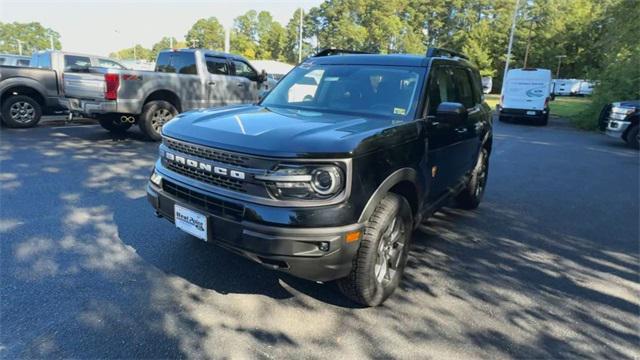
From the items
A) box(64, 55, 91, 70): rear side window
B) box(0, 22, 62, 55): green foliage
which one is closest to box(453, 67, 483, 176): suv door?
box(64, 55, 91, 70): rear side window

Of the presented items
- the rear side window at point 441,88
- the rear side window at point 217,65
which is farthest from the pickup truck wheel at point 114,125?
the rear side window at point 441,88

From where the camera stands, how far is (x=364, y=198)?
9.04ft

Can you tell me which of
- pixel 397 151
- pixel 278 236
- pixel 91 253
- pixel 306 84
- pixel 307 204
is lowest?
pixel 91 253

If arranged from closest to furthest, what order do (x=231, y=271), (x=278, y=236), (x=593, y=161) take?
(x=278, y=236) → (x=231, y=271) → (x=593, y=161)

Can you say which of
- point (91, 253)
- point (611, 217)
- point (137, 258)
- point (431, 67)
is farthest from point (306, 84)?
point (611, 217)

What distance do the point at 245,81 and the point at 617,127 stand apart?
425 inches

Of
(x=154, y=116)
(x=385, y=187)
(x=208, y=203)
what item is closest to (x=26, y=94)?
(x=154, y=116)

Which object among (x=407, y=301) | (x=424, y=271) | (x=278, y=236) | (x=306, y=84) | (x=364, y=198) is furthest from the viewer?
(x=306, y=84)

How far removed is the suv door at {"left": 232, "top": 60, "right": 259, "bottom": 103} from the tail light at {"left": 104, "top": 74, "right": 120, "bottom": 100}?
301 cm

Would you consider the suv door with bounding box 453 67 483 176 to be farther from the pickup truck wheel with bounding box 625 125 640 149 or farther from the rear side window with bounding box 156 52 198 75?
the pickup truck wheel with bounding box 625 125 640 149

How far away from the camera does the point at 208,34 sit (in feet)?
333

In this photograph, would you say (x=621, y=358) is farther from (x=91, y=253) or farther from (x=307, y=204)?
(x=91, y=253)

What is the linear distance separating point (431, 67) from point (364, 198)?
69.8 inches

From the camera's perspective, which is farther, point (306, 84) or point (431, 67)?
point (306, 84)
